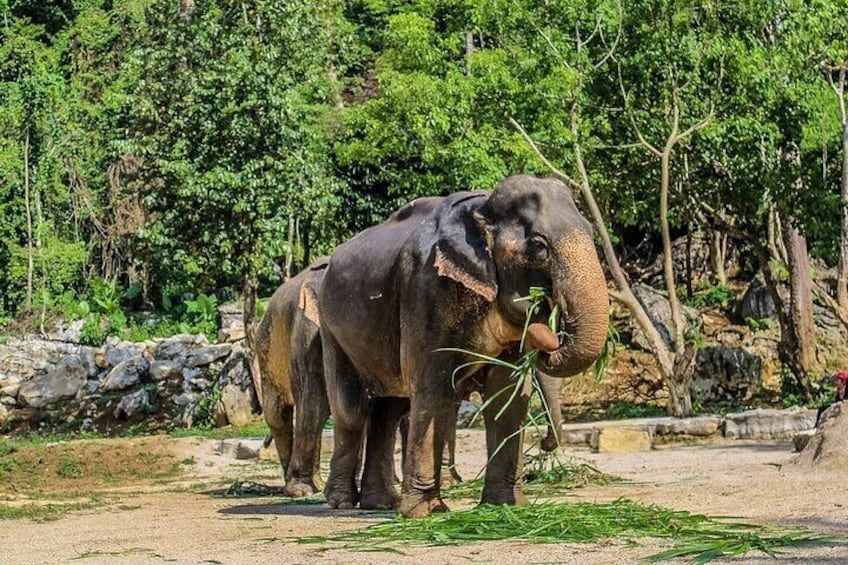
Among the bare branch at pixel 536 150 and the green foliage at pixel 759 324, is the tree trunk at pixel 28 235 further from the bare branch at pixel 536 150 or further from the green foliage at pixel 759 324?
the green foliage at pixel 759 324

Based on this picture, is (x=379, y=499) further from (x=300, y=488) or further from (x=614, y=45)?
(x=614, y=45)

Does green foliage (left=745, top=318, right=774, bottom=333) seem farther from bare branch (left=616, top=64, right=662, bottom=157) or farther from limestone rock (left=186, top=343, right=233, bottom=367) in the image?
limestone rock (left=186, top=343, right=233, bottom=367)

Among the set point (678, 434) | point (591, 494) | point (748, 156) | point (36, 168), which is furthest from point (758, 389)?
point (36, 168)

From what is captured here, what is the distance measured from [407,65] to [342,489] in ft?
55.0

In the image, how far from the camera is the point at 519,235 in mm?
9430

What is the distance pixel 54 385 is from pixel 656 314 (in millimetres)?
12765

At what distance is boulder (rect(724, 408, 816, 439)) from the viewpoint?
1953cm

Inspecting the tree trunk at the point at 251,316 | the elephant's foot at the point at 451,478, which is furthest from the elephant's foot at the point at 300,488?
the tree trunk at the point at 251,316

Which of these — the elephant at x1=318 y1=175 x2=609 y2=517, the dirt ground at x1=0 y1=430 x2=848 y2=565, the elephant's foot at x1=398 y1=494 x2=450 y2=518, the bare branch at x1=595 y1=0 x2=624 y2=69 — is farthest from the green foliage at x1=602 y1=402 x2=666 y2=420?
the elephant's foot at x1=398 y1=494 x2=450 y2=518

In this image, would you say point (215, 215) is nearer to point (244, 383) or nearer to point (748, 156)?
point (244, 383)

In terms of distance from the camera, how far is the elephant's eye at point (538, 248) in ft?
30.3

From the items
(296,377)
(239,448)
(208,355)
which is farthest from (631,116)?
(296,377)

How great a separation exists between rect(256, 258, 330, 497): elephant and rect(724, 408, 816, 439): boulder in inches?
303

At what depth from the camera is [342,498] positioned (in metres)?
11.8
